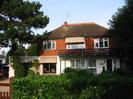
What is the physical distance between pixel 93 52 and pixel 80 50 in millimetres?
2541

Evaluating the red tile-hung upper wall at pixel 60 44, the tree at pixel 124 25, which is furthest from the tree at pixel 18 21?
the tree at pixel 124 25

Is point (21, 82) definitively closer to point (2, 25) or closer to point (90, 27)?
point (2, 25)

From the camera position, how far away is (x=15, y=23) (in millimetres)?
63500

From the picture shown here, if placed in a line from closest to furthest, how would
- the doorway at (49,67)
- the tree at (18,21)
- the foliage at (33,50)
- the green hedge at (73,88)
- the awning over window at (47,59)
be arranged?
1. the green hedge at (73,88)
2. the tree at (18,21)
3. the awning over window at (47,59)
4. the doorway at (49,67)
5. the foliage at (33,50)

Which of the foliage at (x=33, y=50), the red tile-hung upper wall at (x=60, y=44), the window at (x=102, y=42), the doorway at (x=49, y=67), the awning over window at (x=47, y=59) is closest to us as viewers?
the window at (x=102, y=42)

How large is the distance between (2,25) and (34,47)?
10835 millimetres

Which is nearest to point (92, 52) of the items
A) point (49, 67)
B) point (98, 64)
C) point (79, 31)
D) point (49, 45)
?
point (98, 64)

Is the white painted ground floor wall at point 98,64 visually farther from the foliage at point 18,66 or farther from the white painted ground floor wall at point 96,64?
the foliage at point 18,66

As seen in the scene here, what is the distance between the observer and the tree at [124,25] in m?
54.5

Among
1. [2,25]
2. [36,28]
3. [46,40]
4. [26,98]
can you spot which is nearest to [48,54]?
[46,40]

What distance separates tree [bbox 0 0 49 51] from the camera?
62188 millimetres

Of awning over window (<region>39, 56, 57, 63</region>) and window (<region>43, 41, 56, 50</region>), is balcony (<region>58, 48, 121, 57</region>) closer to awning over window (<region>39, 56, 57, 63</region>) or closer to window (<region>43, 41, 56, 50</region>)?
awning over window (<region>39, 56, 57, 63</region>)

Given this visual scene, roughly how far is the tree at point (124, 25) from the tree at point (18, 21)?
1381 centimetres

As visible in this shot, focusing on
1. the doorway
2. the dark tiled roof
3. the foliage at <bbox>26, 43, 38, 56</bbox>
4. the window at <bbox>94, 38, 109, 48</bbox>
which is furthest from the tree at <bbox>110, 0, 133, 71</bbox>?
the foliage at <bbox>26, 43, 38, 56</bbox>
